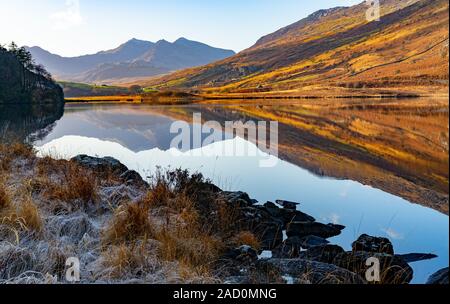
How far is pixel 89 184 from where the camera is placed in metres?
7.35

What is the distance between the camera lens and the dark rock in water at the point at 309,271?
4242 mm

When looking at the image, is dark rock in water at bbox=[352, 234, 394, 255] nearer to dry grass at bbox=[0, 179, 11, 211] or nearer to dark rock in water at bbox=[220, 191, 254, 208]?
Result: dark rock in water at bbox=[220, 191, 254, 208]

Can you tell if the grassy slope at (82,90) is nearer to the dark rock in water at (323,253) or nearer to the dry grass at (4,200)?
the dry grass at (4,200)

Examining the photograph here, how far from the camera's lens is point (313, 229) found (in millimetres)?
8078

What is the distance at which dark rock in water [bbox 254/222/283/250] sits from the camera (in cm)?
711

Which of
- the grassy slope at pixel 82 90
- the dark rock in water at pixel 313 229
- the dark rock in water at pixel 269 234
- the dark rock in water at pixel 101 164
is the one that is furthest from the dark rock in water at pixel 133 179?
the grassy slope at pixel 82 90

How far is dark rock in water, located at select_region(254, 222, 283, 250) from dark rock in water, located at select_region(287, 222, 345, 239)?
11.2 inches

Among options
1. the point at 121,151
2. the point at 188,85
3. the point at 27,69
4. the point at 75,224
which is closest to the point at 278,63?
the point at 188,85

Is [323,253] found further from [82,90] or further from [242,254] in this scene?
[82,90]

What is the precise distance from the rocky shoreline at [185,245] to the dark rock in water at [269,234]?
0.8 inches

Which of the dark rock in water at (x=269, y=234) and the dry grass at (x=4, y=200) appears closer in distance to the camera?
the dry grass at (x=4, y=200)

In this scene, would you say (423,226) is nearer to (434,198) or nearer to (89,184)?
(434,198)

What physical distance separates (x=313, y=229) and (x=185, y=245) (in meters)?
3.73
